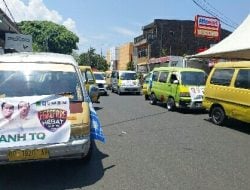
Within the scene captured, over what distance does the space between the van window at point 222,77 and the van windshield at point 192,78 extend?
139 inches

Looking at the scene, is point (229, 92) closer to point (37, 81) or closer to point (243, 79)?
point (243, 79)

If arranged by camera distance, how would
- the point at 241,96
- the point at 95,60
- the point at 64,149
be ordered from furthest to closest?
the point at 95,60 < the point at 241,96 < the point at 64,149

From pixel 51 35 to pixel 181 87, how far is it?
62265mm

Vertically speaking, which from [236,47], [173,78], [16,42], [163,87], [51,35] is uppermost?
[51,35]

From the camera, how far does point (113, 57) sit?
298 ft

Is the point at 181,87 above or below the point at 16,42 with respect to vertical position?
below

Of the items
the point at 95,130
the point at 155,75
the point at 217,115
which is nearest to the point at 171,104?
the point at 155,75

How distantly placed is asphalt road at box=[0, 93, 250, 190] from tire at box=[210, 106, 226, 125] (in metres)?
0.77

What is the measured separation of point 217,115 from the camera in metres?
12.2

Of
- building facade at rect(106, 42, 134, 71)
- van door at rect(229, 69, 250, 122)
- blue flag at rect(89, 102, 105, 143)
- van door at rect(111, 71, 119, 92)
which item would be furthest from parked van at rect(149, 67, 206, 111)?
building facade at rect(106, 42, 134, 71)

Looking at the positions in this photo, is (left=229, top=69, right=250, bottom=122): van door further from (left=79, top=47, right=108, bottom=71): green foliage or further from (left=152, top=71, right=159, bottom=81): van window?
(left=79, top=47, right=108, bottom=71): green foliage

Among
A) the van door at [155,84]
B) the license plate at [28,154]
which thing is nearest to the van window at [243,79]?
the license plate at [28,154]

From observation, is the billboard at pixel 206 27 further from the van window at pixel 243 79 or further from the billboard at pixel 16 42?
the van window at pixel 243 79

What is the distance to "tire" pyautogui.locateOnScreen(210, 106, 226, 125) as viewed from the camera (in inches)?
468
